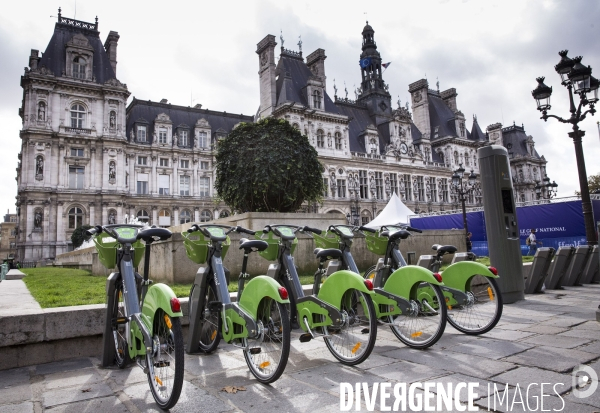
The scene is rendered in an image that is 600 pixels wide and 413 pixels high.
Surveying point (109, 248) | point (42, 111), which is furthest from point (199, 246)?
point (42, 111)

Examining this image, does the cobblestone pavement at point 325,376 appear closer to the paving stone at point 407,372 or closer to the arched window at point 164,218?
the paving stone at point 407,372

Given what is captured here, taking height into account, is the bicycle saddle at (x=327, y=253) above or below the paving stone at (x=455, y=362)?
above

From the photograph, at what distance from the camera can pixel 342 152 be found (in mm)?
45938

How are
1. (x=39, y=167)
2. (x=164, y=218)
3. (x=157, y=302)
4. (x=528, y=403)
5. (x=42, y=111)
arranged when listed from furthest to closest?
1. (x=164, y=218)
2. (x=42, y=111)
3. (x=39, y=167)
4. (x=157, y=302)
5. (x=528, y=403)

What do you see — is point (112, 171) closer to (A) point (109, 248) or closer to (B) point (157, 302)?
(A) point (109, 248)

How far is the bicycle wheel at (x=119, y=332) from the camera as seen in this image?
400cm

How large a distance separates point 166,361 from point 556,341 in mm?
4014

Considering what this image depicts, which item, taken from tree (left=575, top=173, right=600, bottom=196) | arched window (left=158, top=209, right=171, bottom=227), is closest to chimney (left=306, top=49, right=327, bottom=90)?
arched window (left=158, top=209, right=171, bottom=227)

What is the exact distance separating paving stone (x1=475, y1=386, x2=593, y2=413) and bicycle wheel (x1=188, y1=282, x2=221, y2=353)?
2.53 m

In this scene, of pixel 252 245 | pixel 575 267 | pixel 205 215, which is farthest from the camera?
pixel 205 215

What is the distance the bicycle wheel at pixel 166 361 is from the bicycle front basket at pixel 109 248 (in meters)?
1.11

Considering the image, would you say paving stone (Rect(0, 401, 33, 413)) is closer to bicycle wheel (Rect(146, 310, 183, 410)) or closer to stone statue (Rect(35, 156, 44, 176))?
bicycle wheel (Rect(146, 310, 183, 410))

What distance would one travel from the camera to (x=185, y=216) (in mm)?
42938

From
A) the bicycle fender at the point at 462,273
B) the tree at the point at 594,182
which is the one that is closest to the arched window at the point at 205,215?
the bicycle fender at the point at 462,273
